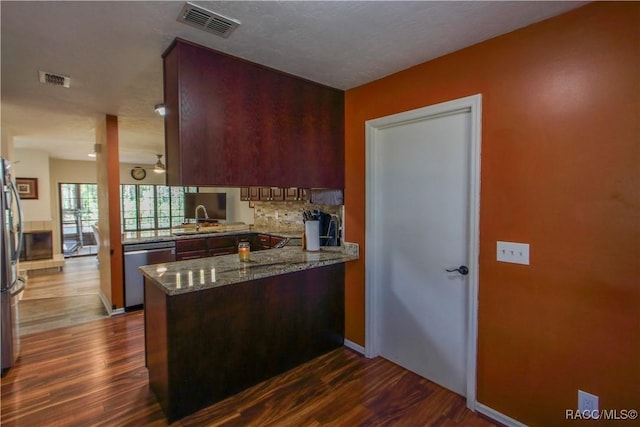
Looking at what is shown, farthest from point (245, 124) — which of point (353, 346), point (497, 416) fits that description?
point (497, 416)

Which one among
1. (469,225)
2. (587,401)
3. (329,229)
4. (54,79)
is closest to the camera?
(587,401)

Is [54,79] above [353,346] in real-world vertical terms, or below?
above

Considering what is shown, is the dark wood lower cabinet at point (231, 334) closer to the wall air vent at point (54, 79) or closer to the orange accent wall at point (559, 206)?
the orange accent wall at point (559, 206)

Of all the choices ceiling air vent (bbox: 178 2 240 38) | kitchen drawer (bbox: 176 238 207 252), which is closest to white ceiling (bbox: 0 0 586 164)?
ceiling air vent (bbox: 178 2 240 38)

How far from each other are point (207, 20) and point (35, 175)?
22.8 ft

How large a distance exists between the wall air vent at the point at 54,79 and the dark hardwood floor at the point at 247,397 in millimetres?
2456

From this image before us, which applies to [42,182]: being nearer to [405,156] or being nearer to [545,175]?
[405,156]

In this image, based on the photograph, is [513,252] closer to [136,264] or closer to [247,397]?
[247,397]

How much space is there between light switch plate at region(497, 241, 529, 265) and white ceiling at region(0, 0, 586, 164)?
1307 millimetres

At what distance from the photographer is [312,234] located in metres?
3.14

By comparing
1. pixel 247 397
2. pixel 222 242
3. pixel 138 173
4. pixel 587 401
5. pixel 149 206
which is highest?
pixel 138 173

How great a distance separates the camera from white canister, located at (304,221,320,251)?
3.12 m

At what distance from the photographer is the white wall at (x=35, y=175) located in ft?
20.5

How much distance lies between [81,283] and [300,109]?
17.4 ft
